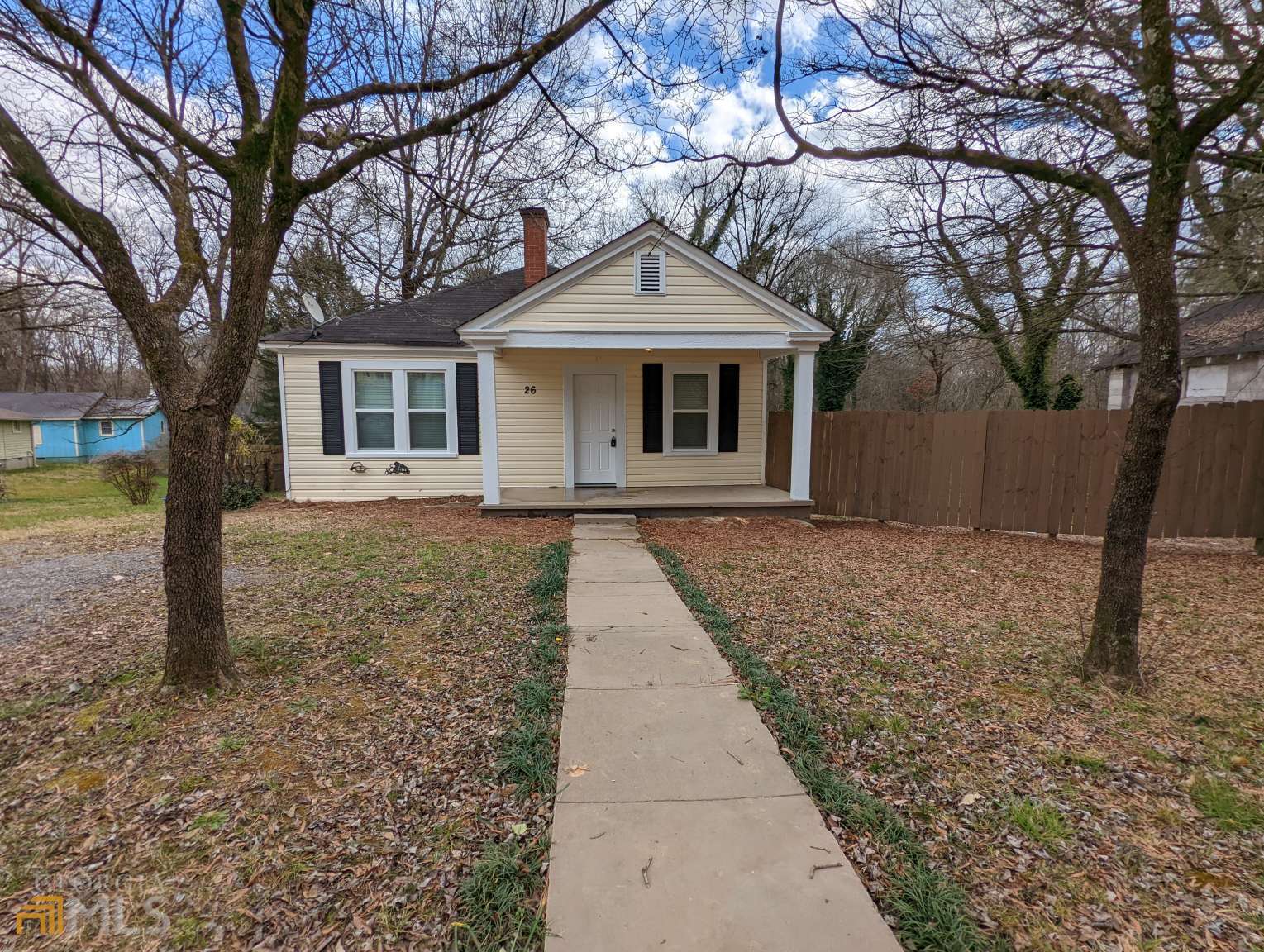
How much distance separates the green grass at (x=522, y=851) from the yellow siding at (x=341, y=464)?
7.13 m

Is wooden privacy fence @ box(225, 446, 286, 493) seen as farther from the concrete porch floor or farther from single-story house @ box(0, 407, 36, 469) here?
single-story house @ box(0, 407, 36, 469)

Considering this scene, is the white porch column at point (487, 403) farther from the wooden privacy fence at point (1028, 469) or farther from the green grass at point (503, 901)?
the green grass at point (503, 901)

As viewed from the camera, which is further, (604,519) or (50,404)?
(50,404)

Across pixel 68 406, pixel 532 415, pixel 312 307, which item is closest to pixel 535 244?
pixel 532 415

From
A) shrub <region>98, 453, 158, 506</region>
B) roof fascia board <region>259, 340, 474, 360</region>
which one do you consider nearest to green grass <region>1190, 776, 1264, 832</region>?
roof fascia board <region>259, 340, 474, 360</region>

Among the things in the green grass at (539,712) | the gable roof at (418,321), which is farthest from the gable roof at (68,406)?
the green grass at (539,712)

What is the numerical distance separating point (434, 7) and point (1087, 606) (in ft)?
22.8

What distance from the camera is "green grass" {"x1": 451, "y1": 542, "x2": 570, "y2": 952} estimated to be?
1678 mm

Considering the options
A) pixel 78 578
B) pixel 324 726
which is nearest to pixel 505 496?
pixel 78 578

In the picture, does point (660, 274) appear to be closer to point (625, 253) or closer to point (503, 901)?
point (625, 253)

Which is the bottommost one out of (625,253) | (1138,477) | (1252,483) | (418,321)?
(1252,483)

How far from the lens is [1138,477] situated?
3.12 m

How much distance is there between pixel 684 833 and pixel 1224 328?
40.0ft

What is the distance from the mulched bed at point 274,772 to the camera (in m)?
1.81
